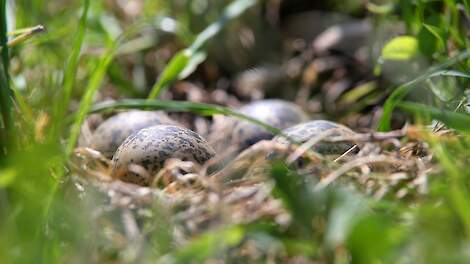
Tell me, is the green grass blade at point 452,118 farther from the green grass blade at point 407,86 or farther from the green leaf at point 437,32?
the green leaf at point 437,32

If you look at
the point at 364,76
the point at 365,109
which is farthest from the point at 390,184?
the point at 364,76

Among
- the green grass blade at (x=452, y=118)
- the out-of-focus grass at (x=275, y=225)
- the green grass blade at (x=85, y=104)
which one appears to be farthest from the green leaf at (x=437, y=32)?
the green grass blade at (x=85, y=104)

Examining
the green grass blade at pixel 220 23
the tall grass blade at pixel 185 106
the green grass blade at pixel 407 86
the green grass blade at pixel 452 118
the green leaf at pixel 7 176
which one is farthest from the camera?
the green grass blade at pixel 220 23

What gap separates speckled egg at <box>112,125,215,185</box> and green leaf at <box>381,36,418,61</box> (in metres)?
0.74

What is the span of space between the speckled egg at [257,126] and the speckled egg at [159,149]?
18.9 inches

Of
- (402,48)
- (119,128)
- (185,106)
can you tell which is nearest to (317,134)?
(185,106)

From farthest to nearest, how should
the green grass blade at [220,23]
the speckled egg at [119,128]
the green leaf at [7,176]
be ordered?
the green grass blade at [220,23] → the speckled egg at [119,128] → the green leaf at [7,176]

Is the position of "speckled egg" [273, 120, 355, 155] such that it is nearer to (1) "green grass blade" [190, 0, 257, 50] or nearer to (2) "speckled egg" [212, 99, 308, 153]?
(2) "speckled egg" [212, 99, 308, 153]

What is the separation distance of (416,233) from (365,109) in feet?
6.41

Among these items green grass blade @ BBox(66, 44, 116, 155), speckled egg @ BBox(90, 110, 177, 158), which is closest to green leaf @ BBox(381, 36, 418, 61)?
speckled egg @ BBox(90, 110, 177, 158)

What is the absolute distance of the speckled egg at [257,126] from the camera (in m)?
2.46

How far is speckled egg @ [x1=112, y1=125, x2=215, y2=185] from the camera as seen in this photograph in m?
1.91

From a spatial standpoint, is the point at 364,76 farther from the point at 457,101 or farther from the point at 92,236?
the point at 92,236

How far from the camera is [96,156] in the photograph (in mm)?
1715
